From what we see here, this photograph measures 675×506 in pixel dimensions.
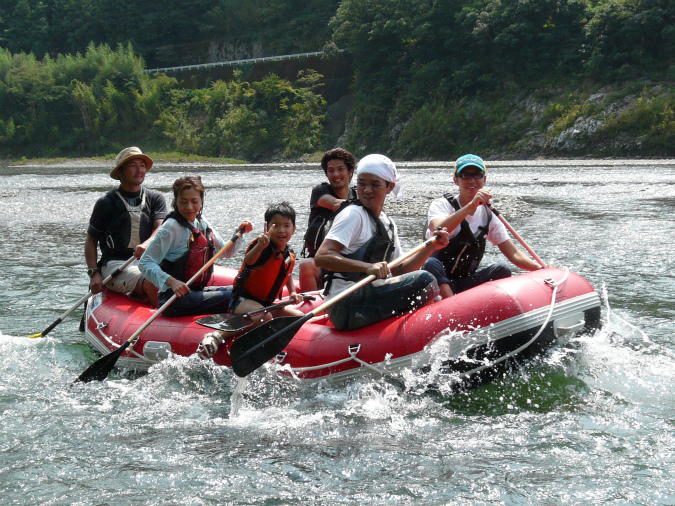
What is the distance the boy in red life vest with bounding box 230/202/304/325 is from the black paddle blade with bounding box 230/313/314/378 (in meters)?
0.33

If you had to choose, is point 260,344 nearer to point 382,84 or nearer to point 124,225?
point 124,225

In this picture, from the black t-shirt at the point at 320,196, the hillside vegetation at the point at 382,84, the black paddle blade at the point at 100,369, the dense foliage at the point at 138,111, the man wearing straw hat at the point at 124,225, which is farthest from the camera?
the dense foliage at the point at 138,111

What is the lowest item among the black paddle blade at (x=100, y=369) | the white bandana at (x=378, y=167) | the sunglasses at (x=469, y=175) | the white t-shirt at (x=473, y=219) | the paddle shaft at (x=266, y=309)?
the black paddle blade at (x=100, y=369)

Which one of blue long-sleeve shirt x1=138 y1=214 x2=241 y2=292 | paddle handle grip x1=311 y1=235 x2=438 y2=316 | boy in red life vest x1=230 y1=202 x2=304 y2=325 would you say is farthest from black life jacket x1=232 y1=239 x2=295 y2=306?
paddle handle grip x1=311 y1=235 x2=438 y2=316

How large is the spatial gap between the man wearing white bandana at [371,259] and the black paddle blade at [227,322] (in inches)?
25.4

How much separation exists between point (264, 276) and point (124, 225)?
157 cm

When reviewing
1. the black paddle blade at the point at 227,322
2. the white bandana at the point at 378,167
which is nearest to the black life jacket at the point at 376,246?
the white bandana at the point at 378,167

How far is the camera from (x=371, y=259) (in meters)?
4.24

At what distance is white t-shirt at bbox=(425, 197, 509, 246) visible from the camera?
15.6 ft

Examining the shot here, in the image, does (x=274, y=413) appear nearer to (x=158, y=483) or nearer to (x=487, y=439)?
(x=158, y=483)

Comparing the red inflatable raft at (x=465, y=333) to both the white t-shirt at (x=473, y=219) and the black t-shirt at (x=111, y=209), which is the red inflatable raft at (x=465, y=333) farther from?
the black t-shirt at (x=111, y=209)

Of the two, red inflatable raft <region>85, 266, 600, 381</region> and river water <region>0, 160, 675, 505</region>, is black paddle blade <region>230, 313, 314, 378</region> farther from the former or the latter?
river water <region>0, 160, 675, 505</region>

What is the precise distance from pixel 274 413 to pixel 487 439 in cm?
130

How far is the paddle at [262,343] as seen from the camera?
172 inches
